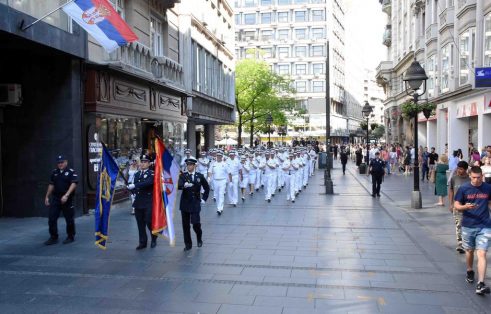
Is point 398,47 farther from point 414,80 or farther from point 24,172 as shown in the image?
point 24,172

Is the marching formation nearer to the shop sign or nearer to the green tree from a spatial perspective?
the shop sign

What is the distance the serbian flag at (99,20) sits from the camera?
1088cm

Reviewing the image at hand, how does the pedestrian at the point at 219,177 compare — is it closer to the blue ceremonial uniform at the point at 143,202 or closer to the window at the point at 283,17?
the blue ceremonial uniform at the point at 143,202

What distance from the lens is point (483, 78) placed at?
689 inches

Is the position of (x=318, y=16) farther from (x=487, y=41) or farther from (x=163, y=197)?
(x=163, y=197)

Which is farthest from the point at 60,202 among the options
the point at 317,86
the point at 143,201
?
the point at 317,86

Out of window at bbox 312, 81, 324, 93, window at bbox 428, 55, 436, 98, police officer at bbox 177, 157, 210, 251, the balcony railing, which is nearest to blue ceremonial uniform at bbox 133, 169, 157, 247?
police officer at bbox 177, 157, 210, 251

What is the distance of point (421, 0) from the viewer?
36.5m

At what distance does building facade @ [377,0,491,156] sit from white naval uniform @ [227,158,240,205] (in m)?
11.4

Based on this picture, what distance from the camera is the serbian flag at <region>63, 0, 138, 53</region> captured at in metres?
10.9

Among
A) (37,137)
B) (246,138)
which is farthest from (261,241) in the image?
(246,138)

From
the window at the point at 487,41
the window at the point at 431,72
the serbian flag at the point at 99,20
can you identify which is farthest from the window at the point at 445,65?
the serbian flag at the point at 99,20

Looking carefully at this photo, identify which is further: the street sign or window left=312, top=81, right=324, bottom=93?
window left=312, top=81, right=324, bottom=93

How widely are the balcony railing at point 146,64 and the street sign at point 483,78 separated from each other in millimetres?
11568
